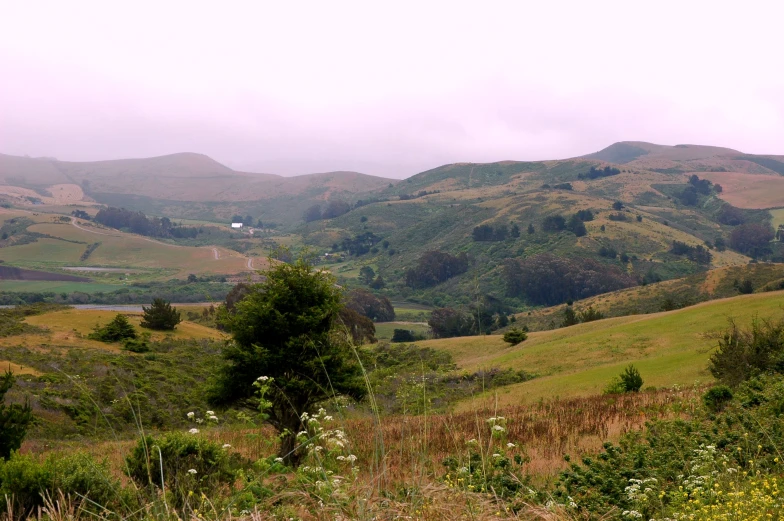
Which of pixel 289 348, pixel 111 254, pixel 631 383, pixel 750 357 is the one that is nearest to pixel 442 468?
pixel 289 348

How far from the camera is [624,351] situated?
3091cm

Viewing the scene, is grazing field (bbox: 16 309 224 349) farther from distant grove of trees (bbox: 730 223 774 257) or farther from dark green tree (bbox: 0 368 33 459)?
distant grove of trees (bbox: 730 223 774 257)

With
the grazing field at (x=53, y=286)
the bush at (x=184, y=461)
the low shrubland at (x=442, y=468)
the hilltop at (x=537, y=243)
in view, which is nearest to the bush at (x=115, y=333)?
the low shrubland at (x=442, y=468)

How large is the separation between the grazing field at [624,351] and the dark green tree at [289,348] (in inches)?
509

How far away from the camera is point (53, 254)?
135m

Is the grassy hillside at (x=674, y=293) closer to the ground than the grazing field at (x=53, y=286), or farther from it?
farther from it

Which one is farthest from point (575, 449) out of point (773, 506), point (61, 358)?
point (61, 358)

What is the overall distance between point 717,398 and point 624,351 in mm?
20641

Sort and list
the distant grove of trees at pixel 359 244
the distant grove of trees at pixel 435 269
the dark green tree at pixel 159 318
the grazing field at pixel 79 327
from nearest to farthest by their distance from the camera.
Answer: the grazing field at pixel 79 327 → the dark green tree at pixel 159 318 → the distant grove of trees at pixel 435 269 → the distant grove of trees at pixel 359 244

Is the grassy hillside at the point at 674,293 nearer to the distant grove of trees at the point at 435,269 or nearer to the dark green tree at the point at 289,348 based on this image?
the distant grove of trees at the point at 435,269

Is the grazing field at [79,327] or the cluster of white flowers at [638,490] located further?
the grazing field at [79,327]

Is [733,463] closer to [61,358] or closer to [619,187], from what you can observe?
[61,358]

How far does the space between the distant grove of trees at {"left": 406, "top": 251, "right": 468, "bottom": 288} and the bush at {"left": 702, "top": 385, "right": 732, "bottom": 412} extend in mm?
114005

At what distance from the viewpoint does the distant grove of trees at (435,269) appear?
126 m
